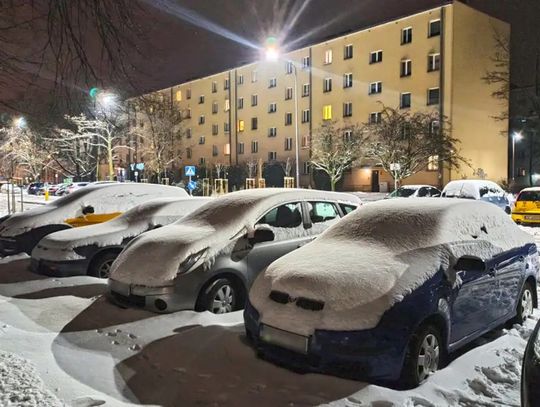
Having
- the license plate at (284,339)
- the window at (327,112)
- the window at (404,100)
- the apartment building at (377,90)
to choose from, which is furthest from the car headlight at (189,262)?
the window at (327,112)

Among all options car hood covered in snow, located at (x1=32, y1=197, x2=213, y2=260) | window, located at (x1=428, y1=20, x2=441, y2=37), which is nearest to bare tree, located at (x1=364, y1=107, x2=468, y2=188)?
window, located at (x1=428, y1=20, x2=441, y2=37)

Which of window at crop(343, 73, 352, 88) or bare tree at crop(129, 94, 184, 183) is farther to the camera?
window at crop(343, 73, 352, 88)

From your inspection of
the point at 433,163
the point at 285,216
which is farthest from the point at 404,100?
the point at 285,216

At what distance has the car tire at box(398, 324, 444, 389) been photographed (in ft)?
12.9

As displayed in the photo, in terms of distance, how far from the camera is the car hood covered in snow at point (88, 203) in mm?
10312

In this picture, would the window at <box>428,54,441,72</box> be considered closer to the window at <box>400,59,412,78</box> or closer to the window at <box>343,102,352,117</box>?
the window at <box>400,59,412,78</box>

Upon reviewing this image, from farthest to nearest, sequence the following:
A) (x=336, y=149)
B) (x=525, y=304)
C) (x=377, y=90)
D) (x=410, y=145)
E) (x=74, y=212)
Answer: (x=377, y=90)
(x=336, y=149)
(x=410, y=145)
(x=74, y=212)
(x=525, y=304)

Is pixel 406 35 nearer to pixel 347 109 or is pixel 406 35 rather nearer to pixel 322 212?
pixel 347 109

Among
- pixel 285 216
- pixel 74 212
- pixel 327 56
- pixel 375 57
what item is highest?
pixel 327 56

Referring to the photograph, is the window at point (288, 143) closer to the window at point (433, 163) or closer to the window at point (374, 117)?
the window at point (374, 117)

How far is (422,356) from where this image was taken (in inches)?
159

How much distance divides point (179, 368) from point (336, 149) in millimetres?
36655

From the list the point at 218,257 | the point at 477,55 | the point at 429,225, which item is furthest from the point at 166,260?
the point at 477,55

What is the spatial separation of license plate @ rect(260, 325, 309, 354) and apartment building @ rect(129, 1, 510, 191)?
26706 millimetres
